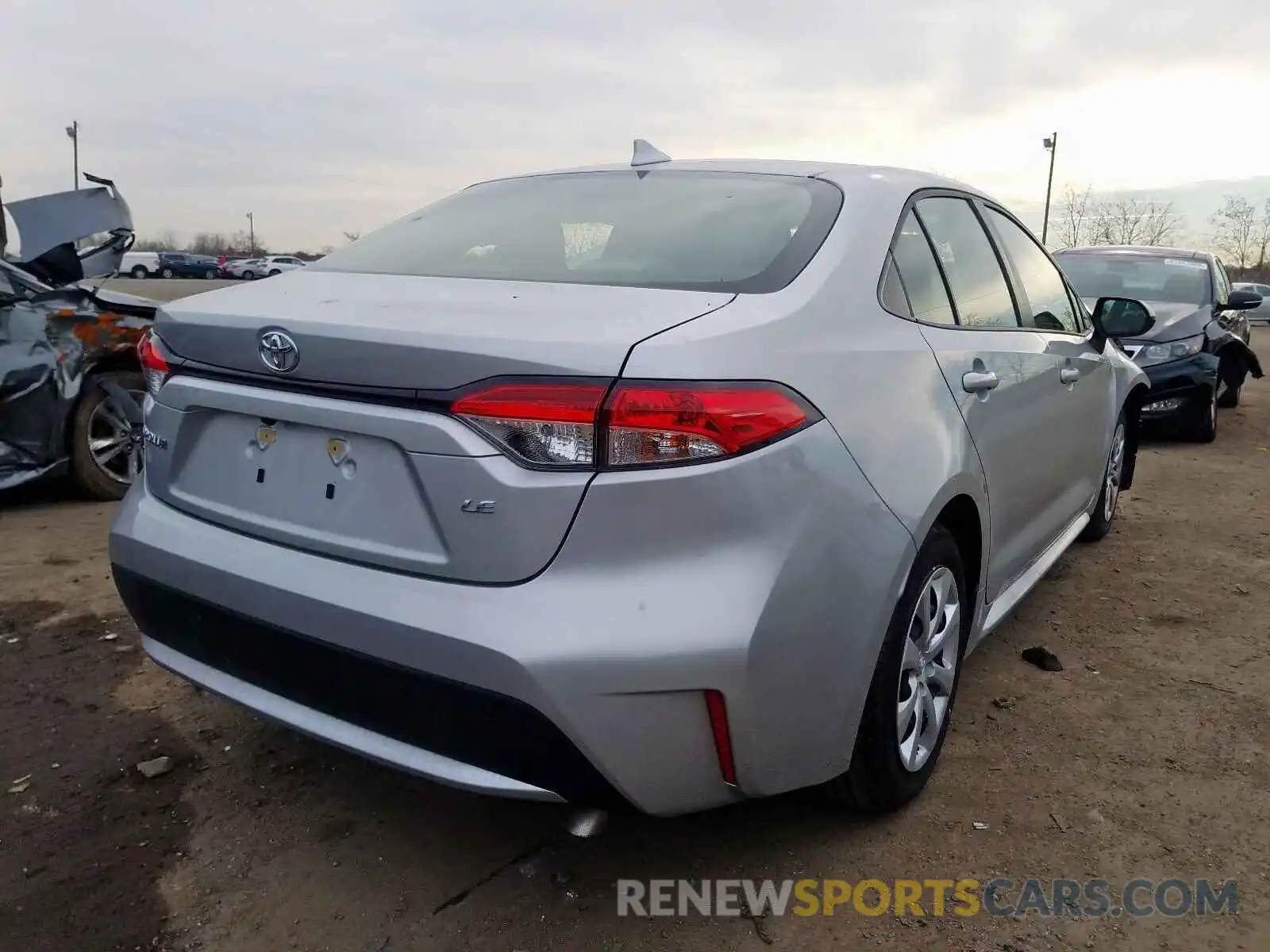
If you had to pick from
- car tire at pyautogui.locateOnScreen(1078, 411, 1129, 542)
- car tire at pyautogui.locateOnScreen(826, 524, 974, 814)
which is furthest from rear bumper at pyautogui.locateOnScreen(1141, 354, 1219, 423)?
car tire at pyautogui.locateOnScreen(826, 524, 974, 814)

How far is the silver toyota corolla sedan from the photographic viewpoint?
176cm

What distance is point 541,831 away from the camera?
8.08 feet

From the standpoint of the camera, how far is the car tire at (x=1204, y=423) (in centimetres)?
780

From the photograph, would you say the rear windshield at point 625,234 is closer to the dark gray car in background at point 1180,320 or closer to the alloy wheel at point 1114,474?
the alloy wheel at point 1114,474

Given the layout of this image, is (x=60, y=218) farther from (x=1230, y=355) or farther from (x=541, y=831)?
(x=1230, y=355)

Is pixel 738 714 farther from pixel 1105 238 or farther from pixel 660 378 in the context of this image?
pixel 1105 238

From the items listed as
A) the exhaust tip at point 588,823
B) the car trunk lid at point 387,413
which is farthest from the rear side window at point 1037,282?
the exhaust tip at point 588,823

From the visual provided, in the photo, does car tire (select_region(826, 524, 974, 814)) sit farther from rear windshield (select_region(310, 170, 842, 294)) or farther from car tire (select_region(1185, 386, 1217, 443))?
car tire (select_region(1185, 386, 1217, 443))

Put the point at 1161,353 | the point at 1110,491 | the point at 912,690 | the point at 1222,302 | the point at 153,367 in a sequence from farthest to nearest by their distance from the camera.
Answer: the point at 1222,302 < the point at 1161,353 < the point at 1110,491 < the point at 912,690 < the point at 153,367

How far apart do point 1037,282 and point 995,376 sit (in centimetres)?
103

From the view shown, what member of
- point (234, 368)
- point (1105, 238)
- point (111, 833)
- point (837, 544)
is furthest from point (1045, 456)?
point (1105, 238)

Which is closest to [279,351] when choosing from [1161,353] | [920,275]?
[920,275]

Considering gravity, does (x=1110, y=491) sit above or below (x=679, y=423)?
below

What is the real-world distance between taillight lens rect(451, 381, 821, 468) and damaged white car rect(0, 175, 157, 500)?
14.0ft
